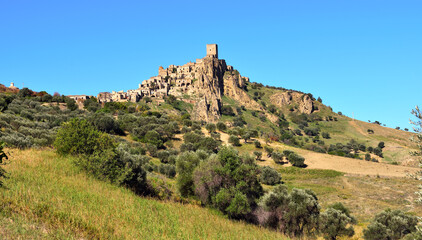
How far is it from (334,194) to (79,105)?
90310 mm

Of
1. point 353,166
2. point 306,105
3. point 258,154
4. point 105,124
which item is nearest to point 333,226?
point 258,154

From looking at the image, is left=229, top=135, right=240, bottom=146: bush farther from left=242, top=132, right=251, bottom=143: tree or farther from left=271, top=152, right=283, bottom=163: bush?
left=271, top=152, right=283, bottom=163: bush

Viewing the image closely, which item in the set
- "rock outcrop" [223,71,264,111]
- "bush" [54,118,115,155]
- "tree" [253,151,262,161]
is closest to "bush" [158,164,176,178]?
"bush" [54,118,115,155]

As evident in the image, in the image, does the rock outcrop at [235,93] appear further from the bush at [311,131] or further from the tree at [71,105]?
the tree at [71,105]

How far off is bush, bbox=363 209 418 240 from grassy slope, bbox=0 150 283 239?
21505 mm

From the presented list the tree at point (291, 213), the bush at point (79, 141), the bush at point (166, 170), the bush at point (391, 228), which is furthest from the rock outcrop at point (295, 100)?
the bush at point (79, 141)

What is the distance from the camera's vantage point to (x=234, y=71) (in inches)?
6722

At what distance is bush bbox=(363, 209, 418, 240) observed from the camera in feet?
94.7

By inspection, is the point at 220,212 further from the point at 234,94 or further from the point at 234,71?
the point at 234,71

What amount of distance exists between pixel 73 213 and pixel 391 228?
3095 cm

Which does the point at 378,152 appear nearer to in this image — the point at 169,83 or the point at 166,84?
the point at 166,84

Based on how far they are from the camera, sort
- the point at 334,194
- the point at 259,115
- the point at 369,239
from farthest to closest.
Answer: the point at 259,115 → the point at 334,194 → the point at 369,239

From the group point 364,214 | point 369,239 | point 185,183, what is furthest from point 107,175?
point 364,214

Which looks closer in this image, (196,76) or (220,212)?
(220,212)
